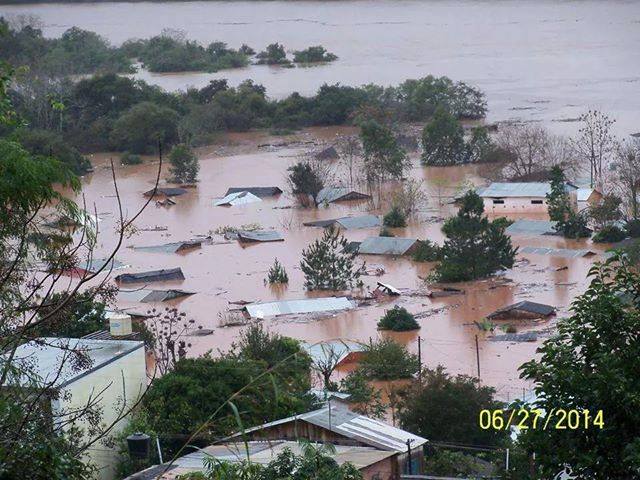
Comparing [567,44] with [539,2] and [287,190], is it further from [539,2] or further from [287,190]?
[287,190]

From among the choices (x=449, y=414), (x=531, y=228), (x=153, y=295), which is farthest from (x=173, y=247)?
(x=449, y=414)

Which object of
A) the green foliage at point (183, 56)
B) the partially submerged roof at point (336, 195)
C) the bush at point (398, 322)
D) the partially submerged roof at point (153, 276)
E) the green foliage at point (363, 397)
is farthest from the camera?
the green foliage at point (183, 56)

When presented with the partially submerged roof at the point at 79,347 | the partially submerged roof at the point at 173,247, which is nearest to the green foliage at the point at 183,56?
the partially submerged roof at the point at 173,247

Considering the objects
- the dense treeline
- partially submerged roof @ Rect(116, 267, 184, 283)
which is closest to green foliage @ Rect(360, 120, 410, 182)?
the dense treeline

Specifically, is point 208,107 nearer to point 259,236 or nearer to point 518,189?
point 259,236

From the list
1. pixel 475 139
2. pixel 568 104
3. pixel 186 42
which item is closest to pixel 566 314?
pixel 475 139

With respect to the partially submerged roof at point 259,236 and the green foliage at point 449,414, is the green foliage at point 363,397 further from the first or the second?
the partially submerged roof at point 259,236
